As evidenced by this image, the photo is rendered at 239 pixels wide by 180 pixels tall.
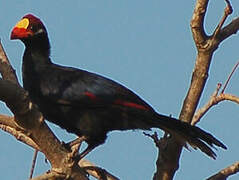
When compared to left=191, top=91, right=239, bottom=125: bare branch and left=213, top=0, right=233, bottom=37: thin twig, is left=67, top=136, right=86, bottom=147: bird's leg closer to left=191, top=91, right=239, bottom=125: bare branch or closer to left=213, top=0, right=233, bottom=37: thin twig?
left=191, top=91, right=239, bottom=125: bare branch

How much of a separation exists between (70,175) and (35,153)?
68cm

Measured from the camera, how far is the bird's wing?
14.6 feet

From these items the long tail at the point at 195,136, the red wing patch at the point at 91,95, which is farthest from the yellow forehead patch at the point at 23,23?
the long tail at the point at 195,136

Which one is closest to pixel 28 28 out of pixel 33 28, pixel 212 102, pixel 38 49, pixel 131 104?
pixel 33 28

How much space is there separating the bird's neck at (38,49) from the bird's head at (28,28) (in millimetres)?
63

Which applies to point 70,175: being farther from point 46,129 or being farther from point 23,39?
point 23,39

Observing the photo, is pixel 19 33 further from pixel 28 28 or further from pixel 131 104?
pixel 131 104

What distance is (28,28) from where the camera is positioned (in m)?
5.03

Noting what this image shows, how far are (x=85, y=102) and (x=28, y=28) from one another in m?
0.92

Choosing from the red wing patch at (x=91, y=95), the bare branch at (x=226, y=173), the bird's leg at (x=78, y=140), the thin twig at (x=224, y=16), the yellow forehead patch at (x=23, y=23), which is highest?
the thin twig at (x=224, y=16)

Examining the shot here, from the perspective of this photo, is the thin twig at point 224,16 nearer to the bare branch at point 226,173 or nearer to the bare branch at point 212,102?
the bare branch at point 212,102

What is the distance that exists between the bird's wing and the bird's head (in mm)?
436

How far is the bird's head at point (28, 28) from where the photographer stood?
488 centimetres

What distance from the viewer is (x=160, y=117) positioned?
427 cm
